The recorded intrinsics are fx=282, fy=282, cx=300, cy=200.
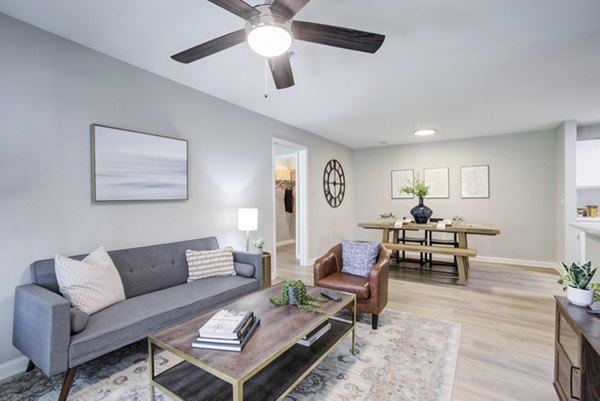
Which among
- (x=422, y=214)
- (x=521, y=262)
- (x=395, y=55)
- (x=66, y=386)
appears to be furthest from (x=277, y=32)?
(x=521, y=262)

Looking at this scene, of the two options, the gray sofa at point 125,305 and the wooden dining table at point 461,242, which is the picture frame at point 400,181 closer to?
the wooden dining table at point 461,242

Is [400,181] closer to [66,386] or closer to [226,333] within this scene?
[226,333]

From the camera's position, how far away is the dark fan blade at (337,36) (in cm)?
159

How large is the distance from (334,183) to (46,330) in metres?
5.25

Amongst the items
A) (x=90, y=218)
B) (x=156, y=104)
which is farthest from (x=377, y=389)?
(x=156, y=104)

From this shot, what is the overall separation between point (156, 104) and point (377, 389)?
315 centimetres

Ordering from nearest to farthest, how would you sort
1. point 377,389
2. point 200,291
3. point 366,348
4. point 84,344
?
point 84,344 → point 377,389 → point 366,348 → point 200,291

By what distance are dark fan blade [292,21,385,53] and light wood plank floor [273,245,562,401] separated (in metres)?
2.25

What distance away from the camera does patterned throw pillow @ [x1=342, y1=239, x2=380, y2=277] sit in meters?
3.04

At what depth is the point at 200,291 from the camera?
2.49m

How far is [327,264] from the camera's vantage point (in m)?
3.09

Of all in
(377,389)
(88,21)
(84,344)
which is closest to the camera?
(84,344)

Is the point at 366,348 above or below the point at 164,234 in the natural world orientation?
below

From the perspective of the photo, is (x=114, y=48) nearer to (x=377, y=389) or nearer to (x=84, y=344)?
(x=84, y=344)
